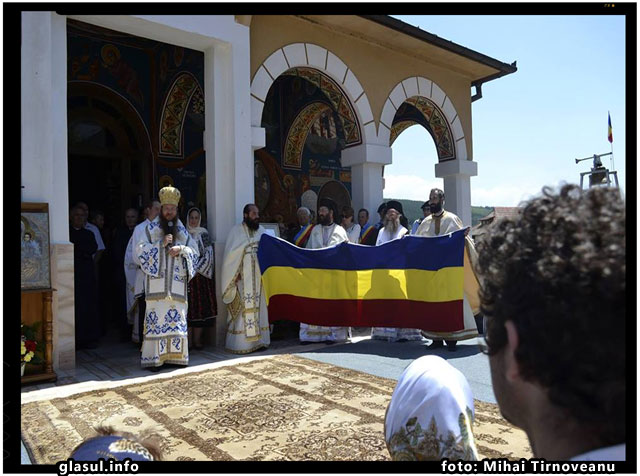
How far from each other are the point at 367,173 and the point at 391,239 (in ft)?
7.06

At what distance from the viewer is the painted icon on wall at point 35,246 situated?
4660 mm

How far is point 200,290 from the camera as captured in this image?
20.4 feet

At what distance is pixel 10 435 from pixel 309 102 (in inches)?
392

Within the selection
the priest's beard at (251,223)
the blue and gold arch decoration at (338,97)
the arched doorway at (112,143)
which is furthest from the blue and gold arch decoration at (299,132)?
the priest's beard at (251,223)

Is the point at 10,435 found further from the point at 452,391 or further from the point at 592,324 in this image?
the point at 592,324

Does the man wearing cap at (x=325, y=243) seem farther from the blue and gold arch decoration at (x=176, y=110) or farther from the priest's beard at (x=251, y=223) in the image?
the blue and gold arch decoration at (x=176, y=110)

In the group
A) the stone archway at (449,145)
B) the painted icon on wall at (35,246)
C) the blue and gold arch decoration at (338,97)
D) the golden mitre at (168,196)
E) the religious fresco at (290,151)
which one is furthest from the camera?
the religious fresco at (290,151)

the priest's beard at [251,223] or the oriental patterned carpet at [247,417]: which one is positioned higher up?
the priest's beard at [251,223]

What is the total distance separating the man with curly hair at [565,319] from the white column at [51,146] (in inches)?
199

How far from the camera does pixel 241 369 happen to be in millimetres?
5078

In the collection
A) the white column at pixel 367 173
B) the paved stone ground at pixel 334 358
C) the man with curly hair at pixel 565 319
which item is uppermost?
the white column at pixel 367 173

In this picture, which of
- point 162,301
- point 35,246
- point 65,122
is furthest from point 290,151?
point 35,246

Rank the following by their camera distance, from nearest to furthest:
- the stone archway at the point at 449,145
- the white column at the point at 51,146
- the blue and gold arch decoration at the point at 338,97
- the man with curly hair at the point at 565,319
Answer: the man with curly hair at the point at 565,319 < the white column at the point at 51,146 < the blue and gold arch decoration at the point at 338,97 < the stone archway at the point at 449,145

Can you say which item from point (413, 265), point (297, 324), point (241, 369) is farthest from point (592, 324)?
point (297, 324)
